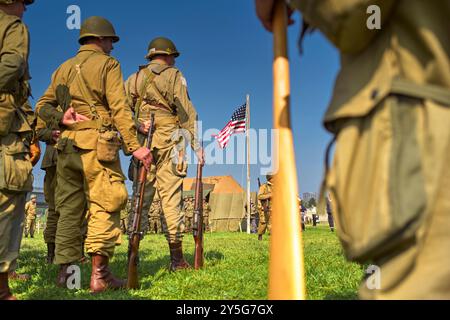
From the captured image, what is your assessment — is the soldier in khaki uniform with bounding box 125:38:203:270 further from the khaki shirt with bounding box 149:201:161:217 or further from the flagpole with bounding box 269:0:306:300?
the khaki shirt with bounding box 149:201:161:217

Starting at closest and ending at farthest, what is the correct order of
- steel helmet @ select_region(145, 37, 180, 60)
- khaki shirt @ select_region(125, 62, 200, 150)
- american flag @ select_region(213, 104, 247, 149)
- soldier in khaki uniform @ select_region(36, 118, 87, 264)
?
khaki shirt @ select_region(125, 62, 200, 150), steel helmet @ select_region(145, 37, 180, 60), soldier in khaki uniform @ select_region(36, 118, 87, 264), american flag @ select_region(213, 104, 247, 149)

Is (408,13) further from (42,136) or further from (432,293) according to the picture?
(42,136)

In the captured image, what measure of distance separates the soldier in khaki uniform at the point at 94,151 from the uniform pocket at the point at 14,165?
0.66m

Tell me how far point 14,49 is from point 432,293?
3.51 m

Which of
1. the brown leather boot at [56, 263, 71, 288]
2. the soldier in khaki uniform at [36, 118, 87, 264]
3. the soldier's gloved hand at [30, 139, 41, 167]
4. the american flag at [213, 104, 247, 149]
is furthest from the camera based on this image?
the american flag at [213, 104, 247, 149]

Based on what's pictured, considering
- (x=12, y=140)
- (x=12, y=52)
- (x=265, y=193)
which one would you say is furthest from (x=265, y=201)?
(x=12, y=52)

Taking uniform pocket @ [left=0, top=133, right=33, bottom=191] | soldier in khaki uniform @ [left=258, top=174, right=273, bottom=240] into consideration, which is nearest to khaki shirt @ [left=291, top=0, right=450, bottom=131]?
uniform pocket @ [left=0, top=133, right=33, bottom=191]

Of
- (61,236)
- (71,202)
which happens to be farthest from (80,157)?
(61,236)

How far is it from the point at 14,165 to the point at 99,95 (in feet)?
3.98

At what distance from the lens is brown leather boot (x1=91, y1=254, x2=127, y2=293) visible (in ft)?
13.4

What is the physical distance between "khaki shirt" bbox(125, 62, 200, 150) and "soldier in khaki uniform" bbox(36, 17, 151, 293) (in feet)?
4.06

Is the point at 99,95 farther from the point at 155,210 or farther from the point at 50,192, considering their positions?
the point at 155,210

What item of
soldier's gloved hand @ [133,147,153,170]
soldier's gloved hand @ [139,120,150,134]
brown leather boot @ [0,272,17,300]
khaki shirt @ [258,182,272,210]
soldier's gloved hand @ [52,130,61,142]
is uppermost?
khaki shirt @ [258,182,272,210]

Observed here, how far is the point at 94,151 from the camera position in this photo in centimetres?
421
